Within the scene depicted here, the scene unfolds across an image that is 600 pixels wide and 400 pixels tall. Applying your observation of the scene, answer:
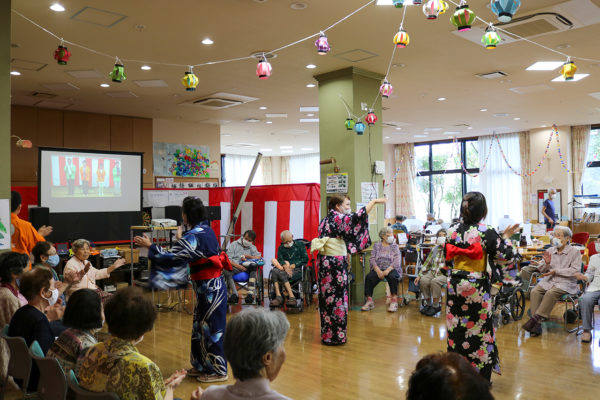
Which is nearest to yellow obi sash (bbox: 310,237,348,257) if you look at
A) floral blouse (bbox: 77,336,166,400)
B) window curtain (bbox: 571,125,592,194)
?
floral blouse (bbox: 77,336,166,400)

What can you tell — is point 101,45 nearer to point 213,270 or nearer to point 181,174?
point 213,270

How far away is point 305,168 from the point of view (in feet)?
64.9

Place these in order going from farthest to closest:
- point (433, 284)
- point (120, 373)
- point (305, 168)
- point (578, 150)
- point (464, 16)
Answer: point (305, 168), point (578, 150), point (433, 284), point (464, 16), point (120, 373)

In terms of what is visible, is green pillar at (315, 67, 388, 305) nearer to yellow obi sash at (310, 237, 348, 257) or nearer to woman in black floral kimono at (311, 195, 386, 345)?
woman in black floral kimono at (311, 195, 386, 345)

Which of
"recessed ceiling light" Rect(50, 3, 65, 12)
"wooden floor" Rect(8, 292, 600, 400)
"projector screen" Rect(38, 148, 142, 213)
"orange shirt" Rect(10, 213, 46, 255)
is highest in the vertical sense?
"recessed ceiling light" Rect(50, 3, 65, 12)

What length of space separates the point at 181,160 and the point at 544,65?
7.99 metres

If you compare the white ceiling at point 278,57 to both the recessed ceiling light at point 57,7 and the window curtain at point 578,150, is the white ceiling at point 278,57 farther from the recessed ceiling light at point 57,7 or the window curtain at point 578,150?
the window curtain at point 578,150

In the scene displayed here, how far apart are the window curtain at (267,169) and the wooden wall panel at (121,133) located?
9.44m

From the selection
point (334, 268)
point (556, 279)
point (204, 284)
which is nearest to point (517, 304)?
point (556, 279)

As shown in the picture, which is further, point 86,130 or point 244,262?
point 86,130

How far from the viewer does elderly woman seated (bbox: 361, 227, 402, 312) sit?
6.64 m

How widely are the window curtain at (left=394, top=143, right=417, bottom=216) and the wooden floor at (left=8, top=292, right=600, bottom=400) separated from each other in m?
10.9

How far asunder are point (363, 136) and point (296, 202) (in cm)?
150

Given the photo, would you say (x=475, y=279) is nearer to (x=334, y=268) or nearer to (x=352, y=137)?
(x=334, y=268)
